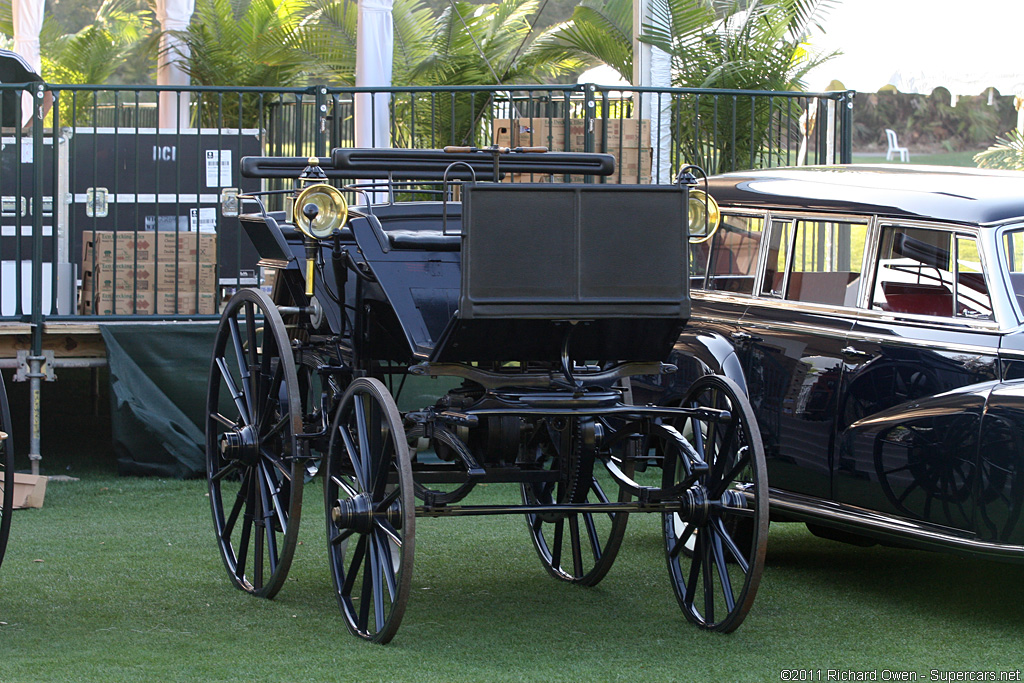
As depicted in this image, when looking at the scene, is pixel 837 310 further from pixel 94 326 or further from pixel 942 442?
pixel 94 326

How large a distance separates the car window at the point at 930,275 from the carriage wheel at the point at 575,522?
1476mm

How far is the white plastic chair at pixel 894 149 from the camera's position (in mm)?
39969

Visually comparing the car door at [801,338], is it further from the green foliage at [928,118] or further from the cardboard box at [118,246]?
the green foliage at [928,118]

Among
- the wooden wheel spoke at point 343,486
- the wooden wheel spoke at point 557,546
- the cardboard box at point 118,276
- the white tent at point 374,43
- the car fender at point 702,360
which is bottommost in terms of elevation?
the wooden wheel spoke at point 557,546

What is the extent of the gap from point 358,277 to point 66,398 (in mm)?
7981

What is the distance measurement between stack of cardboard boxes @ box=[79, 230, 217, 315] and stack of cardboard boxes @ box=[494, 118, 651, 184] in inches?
90.6

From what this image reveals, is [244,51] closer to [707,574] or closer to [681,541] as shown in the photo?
[681,541]

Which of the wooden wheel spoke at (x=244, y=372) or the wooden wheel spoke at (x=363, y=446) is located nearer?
the wooden wheel spoke at (x=363, y=446)

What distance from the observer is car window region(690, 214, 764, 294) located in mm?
6457

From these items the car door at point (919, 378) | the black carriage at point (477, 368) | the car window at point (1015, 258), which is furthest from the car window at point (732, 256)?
the car window at point (1015, 258)

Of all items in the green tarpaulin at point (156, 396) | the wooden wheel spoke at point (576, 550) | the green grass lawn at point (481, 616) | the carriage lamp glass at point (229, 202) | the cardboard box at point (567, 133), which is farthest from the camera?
the cardboard box at point (567, 133)

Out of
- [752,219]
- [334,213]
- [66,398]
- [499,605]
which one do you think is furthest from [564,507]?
[66,398]

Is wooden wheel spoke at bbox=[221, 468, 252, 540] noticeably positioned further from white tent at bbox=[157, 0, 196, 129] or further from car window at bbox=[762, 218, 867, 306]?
white tent at bbox=[157, 0, 196, 129]

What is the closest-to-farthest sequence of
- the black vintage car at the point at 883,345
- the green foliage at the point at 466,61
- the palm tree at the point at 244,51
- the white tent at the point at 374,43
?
the black vintage car at the point at 883,345 < the white tent at the point at 374,43 < the green foliage at the point at 466,61 < the palm tree at the point at 244,51
